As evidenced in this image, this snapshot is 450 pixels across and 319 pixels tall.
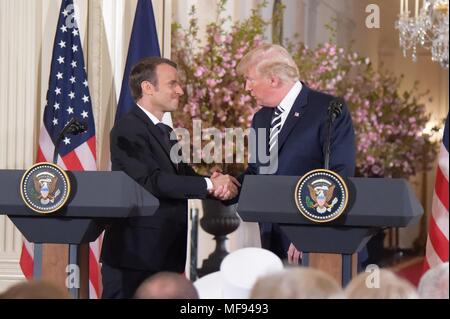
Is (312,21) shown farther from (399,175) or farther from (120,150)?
(120,150)

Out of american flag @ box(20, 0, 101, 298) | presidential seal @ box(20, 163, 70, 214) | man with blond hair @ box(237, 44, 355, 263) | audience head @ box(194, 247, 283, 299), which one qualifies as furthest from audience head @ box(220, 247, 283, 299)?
american flag @ box(20, 0, 101, 298)

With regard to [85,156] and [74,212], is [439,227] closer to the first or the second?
[74,212]

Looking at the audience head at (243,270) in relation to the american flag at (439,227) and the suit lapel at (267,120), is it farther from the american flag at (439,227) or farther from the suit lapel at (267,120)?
the suit lapel at (267,120)

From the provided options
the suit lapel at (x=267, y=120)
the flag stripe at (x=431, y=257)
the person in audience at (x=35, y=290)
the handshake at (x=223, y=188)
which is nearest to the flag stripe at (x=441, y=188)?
the flag stripe at (x=431, y=257)

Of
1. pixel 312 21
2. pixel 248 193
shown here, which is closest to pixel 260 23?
pixel 312 21

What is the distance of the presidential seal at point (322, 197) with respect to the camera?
12.7 feet

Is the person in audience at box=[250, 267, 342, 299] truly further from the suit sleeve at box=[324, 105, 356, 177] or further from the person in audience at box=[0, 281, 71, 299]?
the suit sleeve at box=[324, 105, 356, 177]

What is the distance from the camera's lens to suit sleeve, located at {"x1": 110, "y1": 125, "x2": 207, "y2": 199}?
4766 millimetres

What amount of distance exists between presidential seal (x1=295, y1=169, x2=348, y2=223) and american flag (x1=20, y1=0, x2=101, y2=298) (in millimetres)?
2602

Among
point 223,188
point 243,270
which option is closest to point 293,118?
point 223,188

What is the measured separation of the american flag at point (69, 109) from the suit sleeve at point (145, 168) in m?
1.38

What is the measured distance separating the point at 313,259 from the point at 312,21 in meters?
8.24

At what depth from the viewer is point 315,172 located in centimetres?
389

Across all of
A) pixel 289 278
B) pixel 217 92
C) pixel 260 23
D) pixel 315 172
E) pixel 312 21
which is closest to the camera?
pixel 289 278
